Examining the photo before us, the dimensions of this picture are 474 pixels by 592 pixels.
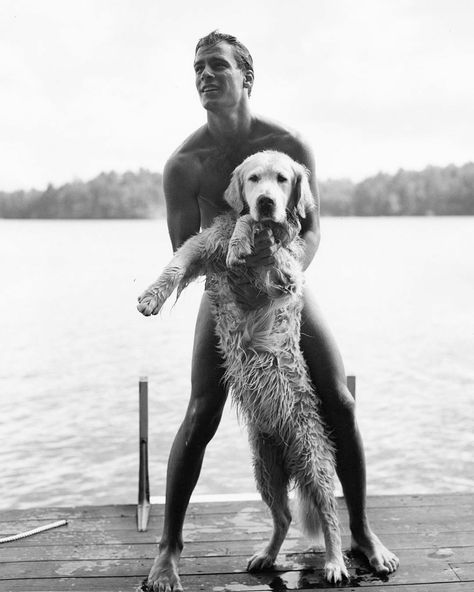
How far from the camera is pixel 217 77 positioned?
2670 mm

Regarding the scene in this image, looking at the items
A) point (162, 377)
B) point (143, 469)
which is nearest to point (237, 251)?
point (143, 469)

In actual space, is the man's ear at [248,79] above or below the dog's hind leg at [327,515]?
above

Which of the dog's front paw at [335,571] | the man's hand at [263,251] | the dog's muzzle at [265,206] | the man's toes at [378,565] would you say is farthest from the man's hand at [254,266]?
the man's toes at [378,565]

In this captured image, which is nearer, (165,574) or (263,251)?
(263,251)

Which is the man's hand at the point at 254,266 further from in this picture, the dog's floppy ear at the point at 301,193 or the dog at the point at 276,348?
the dog's floppy ear at the point at 301,193

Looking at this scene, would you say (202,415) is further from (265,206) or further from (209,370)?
(265,206)

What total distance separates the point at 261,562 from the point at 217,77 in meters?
1.80

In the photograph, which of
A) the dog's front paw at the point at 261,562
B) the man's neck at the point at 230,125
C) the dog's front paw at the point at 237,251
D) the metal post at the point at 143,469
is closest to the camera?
the dog's front paw at the point at 237,251

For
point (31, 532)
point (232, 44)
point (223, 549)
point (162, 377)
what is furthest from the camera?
point (162, 377)

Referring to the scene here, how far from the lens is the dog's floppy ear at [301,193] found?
→ 2.62m

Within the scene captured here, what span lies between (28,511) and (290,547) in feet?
4.13

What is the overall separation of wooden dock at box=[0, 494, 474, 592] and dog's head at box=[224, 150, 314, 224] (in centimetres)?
135

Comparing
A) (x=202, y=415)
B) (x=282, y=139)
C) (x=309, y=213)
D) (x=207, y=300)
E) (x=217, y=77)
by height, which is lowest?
(x=202, y=415)

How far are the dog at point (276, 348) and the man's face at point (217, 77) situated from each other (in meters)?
0.26
